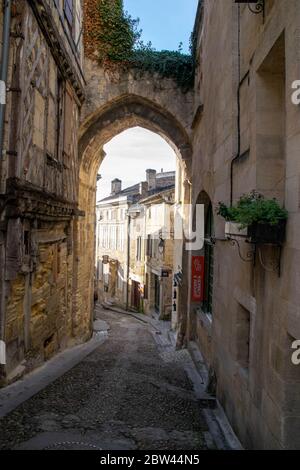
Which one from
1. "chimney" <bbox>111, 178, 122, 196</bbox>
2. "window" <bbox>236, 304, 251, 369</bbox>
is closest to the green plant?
"window" <bbox>236, 304, 251, 369</bbox>

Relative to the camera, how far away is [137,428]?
4836mm

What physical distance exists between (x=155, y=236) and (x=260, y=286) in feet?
57.4

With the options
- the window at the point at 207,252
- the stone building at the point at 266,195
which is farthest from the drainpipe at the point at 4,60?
the window at the point at 207,252

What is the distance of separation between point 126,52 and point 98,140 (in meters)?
2.58

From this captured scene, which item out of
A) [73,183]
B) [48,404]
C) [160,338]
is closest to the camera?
[48,404]

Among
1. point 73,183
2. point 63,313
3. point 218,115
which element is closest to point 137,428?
point 218,115

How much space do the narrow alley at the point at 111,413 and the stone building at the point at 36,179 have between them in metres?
0.88

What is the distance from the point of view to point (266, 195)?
4.01 meters

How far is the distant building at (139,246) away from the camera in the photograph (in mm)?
19906

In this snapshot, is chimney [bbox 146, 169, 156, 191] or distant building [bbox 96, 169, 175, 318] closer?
distant building [bbox 96, 169, 175, 318]

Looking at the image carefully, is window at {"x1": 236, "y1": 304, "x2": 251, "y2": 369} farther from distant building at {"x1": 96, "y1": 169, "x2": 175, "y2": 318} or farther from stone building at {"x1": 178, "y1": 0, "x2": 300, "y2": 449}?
distant building at {"x1": 96, "y1": 169, "x2": 175, "y2": 318}

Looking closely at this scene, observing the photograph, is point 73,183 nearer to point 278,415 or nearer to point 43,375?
point 43,375

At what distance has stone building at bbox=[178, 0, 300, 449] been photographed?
319 cm

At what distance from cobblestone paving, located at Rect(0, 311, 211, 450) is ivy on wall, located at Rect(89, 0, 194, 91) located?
26.5ft
